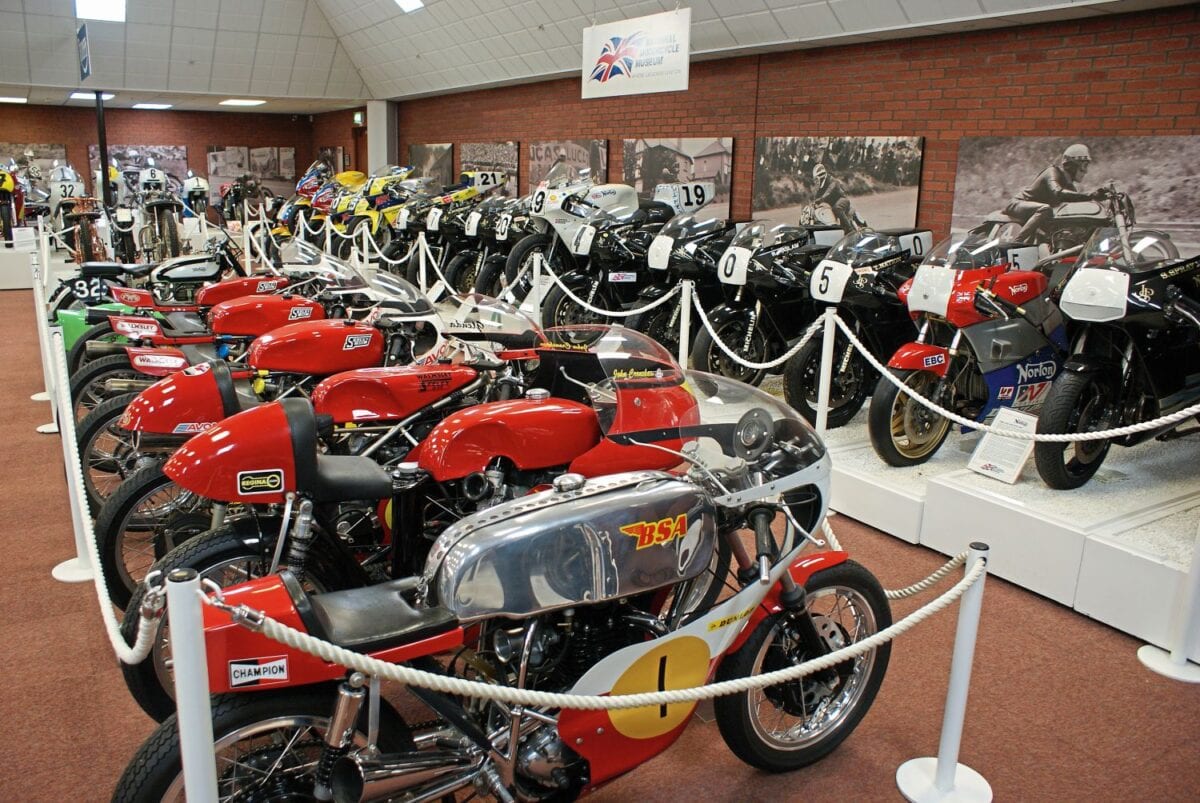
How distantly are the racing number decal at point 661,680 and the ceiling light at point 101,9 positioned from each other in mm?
15569

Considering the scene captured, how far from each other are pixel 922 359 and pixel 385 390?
97.9 inches

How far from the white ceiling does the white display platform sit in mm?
5143

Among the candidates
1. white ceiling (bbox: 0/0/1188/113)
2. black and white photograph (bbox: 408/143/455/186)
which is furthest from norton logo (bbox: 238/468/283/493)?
black and white photograph (bbox: 408/143/455/186)

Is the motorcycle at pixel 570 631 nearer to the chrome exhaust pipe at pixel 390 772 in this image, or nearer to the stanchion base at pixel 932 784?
the chrome exhaust pipe at pixel 390 772

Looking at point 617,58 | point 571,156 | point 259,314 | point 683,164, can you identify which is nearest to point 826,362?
point 259,314

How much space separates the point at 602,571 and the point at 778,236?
440 centimetres

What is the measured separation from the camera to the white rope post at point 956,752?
2350 millimetres

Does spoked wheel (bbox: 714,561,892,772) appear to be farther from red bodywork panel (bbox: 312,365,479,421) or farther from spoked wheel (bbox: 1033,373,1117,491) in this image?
spoked wheel (bbox: 1033,373,1117,491)

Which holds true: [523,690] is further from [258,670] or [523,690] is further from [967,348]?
[967,348]

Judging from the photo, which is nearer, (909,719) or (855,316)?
(909,719)

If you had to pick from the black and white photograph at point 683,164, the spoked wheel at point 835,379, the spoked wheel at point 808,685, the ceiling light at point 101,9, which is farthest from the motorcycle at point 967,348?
the ceiling light at point 101,9

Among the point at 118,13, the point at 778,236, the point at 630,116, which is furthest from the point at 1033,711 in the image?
the point at 118,13

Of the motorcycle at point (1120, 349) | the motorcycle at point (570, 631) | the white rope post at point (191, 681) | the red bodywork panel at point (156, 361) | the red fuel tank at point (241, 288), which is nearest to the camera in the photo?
the white rope post at point (191, 681)

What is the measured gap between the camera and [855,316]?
5.38 metres
